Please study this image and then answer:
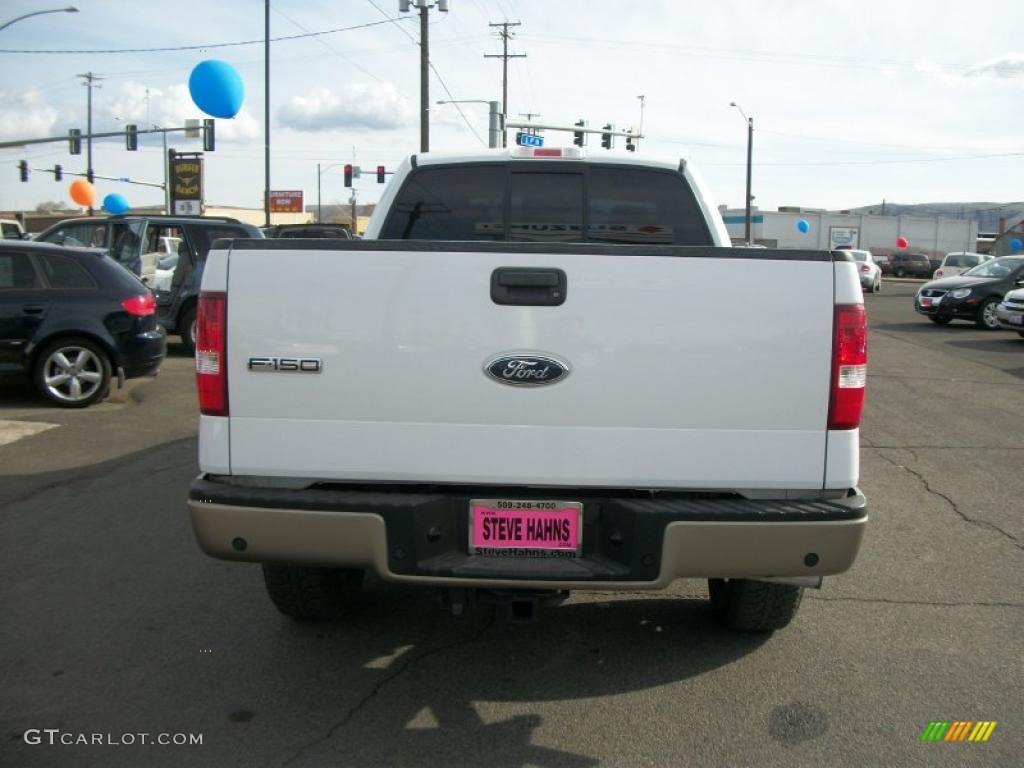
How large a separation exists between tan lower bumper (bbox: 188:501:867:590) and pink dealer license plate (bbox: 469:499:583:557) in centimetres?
12

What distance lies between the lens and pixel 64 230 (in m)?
13.2

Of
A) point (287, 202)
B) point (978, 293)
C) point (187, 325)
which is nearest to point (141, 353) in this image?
point (187, 325)

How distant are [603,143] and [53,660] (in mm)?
36464

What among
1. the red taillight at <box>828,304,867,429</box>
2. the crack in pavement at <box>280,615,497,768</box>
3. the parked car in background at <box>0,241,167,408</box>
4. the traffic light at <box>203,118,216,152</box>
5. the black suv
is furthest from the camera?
the traffic light at <box>203,118,216,152</box>

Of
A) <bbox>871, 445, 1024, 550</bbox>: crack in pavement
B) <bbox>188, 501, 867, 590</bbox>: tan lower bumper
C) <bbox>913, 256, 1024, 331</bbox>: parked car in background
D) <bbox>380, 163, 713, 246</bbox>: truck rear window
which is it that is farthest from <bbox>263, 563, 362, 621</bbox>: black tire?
<bbox>913, 256, 1024, 331</bbox>: parked car in background

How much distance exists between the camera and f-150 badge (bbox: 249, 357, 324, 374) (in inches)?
116

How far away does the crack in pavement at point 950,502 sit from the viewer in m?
5.39

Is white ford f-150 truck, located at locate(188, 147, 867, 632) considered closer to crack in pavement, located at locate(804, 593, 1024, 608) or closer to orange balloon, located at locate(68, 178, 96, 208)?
crack in pavement, located at locate(804, 593, 1024, 608)

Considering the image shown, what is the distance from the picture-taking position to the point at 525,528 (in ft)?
9.82

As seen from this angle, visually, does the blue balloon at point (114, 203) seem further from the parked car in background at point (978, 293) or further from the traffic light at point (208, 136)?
the parked car in background at point (978, 293)

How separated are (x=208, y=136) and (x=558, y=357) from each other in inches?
1230

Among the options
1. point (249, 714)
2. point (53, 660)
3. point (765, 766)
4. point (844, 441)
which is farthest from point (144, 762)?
point (844, 441)

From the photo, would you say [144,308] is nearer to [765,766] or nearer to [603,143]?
[765,766]

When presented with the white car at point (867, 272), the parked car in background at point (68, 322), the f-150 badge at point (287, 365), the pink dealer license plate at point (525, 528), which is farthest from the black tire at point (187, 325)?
the white car at point (867, 272)
